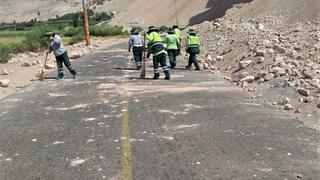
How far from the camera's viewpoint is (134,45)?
78.9ft

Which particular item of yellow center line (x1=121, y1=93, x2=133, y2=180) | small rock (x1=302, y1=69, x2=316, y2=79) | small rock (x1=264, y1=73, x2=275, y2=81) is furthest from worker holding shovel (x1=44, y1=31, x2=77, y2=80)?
small rock (x1=302, y1=69, x2=316, y2=79)

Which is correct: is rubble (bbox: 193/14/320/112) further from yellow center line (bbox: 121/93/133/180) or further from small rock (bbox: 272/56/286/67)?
yellow center line (bbox: 121/93/133/180)

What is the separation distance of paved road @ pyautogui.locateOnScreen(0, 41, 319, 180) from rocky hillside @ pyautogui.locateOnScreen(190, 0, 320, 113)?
3.71 ft

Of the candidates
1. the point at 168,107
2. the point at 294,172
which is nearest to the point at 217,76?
the point at 168,107

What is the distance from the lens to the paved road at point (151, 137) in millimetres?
8523

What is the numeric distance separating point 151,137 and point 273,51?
1171cm

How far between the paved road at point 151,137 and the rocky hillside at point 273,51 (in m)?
1.13

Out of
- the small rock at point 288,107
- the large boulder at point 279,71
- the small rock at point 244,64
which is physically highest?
the large boulder at point 279,71

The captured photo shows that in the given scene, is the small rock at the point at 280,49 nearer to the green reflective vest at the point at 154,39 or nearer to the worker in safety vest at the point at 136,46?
the green reflective vest at the point at 154,39

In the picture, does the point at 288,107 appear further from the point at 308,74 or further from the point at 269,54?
the point at 269,54

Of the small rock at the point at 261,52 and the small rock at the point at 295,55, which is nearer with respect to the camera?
the small rock at the point at 295,55

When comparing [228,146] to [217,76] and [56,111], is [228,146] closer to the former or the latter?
[56,111]

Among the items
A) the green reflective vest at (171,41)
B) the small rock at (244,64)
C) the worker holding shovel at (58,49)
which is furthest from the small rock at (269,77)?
the green reflective vest at (171,41)

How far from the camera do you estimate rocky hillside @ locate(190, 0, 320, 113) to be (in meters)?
15.3
